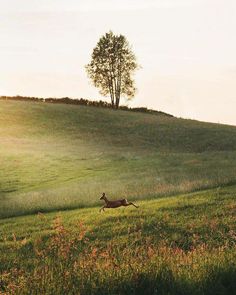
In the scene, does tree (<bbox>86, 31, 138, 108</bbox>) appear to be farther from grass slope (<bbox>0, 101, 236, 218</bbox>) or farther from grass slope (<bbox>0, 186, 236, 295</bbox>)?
grass slope (<bbox>0, 186, 236, 295</bbox>)

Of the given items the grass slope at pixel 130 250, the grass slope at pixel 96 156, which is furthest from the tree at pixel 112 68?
the grass slope at pixel 130 250

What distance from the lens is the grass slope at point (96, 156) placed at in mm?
28016

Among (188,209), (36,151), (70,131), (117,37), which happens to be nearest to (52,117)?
(70,131)

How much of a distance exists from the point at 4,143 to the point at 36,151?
6429 millimetres

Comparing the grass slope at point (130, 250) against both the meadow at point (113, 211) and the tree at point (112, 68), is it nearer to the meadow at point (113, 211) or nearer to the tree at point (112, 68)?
the meadow at point (113, 211)

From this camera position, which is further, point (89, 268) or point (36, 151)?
point (36, 151)

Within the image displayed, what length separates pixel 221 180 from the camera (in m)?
28.2

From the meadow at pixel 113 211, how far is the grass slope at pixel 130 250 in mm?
34

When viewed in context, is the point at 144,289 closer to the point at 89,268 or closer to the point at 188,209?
the point at 89,268

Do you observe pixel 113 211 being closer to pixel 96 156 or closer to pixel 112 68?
pixel 96 156

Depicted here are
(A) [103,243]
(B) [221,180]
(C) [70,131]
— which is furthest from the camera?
(C) [70,131]

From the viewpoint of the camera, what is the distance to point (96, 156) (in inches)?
1844

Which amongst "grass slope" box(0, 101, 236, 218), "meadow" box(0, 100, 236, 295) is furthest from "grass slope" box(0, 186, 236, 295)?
"grass slope" box(0, 101, 236, 218)

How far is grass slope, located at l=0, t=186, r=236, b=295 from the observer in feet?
29.9
